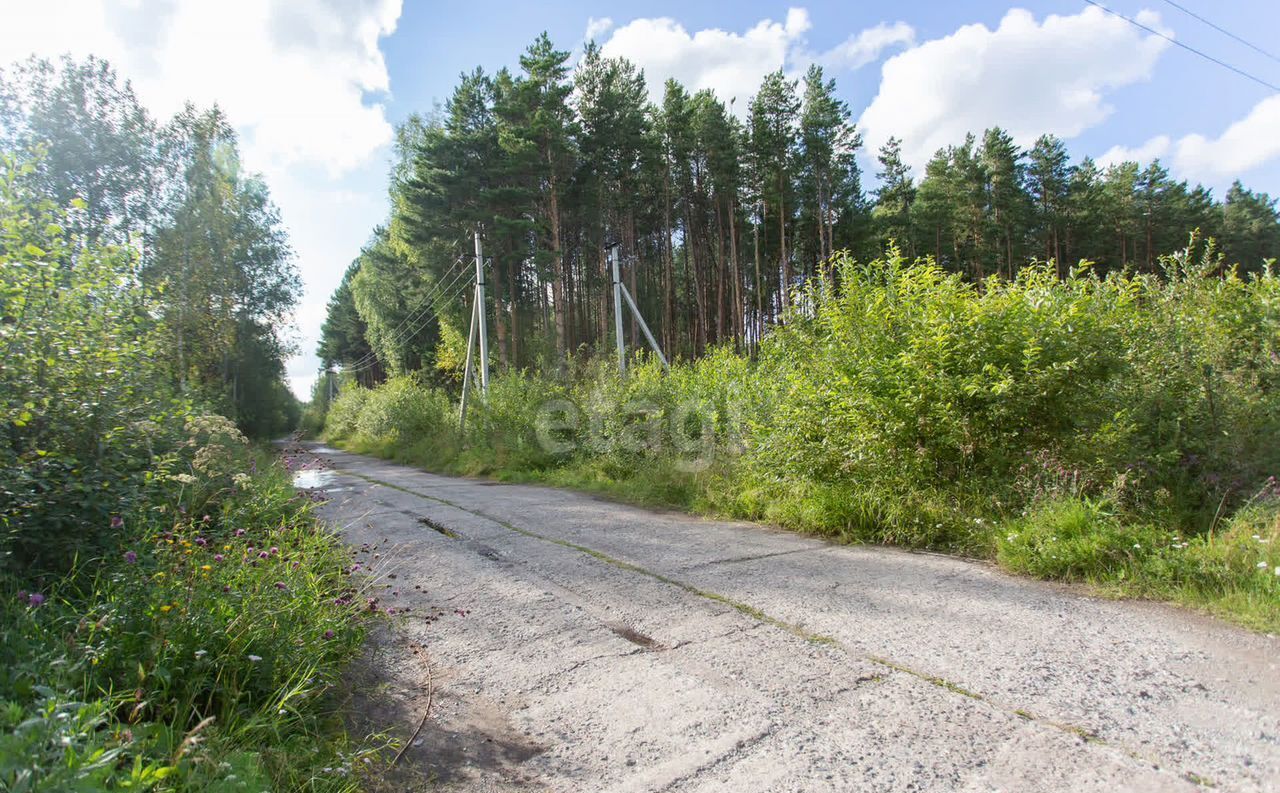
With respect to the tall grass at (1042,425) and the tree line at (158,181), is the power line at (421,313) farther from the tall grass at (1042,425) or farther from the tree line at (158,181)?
the tall grass at (1042,425)

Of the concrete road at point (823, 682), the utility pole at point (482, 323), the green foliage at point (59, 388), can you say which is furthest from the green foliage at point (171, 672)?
the utility pole at point (482, 323)

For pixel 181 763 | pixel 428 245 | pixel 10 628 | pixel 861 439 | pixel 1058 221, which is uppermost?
pixel 1058 221

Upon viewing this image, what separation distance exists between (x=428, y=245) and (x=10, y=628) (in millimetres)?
28854

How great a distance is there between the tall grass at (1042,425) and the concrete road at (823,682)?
0.65 metres

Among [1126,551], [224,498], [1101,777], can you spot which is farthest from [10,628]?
[1126,551]

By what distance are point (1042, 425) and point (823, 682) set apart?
4.40 meters

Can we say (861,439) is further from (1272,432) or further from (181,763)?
(181,763)

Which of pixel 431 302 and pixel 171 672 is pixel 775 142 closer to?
pixel 431 302

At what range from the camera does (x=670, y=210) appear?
34875 mm

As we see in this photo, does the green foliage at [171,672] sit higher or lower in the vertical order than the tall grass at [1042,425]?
lower

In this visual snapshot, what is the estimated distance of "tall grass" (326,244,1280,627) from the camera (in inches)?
184

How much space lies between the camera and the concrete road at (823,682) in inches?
91.4

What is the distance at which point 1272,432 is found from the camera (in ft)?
17.7

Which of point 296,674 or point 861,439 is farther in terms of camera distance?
point 861,439
